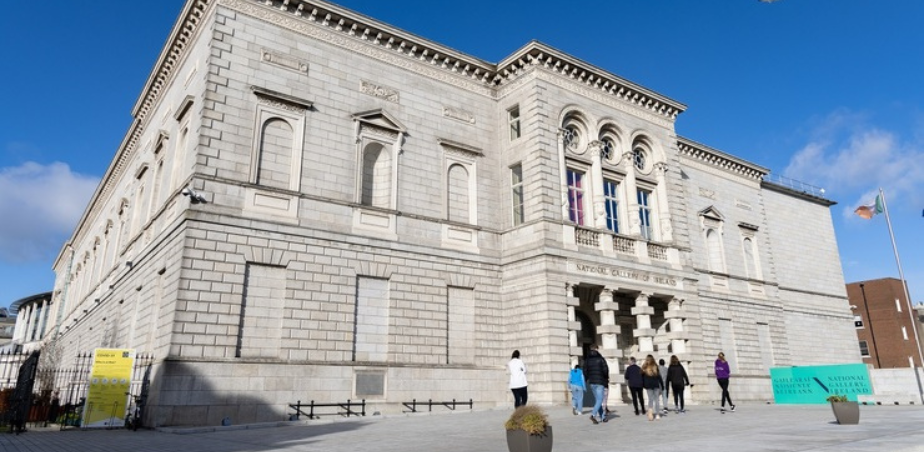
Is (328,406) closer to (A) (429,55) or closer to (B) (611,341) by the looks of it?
(B) (611,341)

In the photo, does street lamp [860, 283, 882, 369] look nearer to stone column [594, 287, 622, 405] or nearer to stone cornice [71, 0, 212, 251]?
stone column [594, 287, 622, 405]

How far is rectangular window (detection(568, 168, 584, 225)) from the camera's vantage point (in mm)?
24875

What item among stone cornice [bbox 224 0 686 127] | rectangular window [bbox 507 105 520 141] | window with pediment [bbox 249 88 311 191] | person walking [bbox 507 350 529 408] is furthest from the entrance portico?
window with pediment [bbox 249 88 311 191]

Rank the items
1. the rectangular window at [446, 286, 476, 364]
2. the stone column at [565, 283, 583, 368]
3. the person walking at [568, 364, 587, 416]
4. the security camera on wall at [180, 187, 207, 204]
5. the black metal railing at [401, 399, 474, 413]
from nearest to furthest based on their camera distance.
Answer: the security camera on wall at [180, 187, 207, 204] < the person walking at [568, 364, 587, 416] < the black metal railing at [401, 399, 474, 413] < the stone column at [565, 283, 583, 368] < the rectangular window at [446, 286, 476, 364]

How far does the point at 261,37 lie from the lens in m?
20.8

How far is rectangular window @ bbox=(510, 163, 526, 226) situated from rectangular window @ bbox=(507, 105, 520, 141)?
1.49 m

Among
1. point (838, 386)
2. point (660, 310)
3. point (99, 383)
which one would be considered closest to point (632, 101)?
point (660, 310)

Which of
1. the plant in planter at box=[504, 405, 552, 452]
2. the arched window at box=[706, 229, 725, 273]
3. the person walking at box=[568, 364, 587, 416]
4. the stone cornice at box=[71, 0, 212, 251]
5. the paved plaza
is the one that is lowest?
the paved plaza

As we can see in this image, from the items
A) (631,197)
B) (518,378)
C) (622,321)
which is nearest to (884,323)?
(622,321)

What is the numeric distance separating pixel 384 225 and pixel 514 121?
7960mm

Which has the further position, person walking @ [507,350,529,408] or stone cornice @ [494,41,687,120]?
stone cornice @ [494,41,687,120]

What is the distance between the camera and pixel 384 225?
21.6 meters

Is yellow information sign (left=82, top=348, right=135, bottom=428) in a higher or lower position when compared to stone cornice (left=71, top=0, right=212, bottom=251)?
lower

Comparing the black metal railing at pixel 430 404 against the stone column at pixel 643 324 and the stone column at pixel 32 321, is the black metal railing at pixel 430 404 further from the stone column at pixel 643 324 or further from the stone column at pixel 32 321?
the stone column at pixel 32 321
